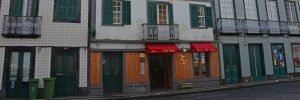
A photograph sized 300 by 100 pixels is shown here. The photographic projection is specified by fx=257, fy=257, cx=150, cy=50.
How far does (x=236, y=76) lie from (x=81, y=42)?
10503 mm

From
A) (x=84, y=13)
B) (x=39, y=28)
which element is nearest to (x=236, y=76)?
(x=84, y=13)

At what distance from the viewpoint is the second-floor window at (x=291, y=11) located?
67.5 ft

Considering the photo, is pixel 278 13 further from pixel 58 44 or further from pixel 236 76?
pixel 58 44

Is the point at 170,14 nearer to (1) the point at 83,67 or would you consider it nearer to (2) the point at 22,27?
(1) the point at 83,67

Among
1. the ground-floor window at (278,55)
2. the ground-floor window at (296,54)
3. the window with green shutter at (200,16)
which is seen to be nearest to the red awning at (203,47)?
the window with green shutter at (200,16)

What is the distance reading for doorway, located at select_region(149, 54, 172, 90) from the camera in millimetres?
15938

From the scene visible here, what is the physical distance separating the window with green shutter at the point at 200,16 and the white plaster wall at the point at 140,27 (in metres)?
0.28

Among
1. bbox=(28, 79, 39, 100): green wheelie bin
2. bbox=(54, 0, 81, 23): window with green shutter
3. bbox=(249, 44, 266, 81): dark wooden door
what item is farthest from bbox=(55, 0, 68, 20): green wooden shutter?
bbox=(249, 44, 266, 81): dark wooden door

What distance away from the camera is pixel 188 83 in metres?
15.4

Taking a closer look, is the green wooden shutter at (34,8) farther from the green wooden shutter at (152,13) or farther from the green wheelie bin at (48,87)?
the green wooden shutter at (152,13)

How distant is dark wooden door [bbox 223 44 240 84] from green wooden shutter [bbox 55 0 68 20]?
10415 mm

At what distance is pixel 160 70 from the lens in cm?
1627

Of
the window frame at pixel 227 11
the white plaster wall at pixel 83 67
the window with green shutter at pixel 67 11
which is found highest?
the window frame at pixel 227 11

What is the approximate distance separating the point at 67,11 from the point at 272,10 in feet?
49.7
